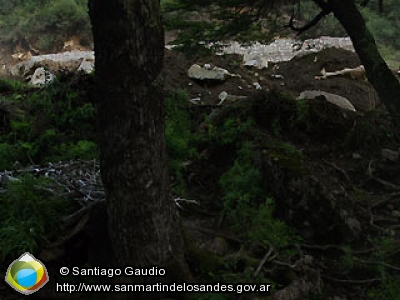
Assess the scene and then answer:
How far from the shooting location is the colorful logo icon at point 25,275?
2529 mm

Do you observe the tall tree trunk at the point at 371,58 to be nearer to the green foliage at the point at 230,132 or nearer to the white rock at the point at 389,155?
the white rock at the point at 389,155

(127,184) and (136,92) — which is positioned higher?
(136,92)

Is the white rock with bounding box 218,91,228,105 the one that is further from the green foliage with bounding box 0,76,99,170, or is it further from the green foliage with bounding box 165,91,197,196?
the green foliage with bounding box 0,76,99,170

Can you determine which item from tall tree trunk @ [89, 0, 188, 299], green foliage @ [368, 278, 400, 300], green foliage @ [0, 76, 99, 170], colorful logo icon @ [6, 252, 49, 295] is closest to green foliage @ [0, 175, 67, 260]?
colorful logo icon @ [6, 252, 49, 295]

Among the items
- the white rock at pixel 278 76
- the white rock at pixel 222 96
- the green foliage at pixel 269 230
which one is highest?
the green foliage at pixel 269 230

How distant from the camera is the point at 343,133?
5.77 meters

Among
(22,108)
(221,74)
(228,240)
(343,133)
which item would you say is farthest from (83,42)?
(228,240)

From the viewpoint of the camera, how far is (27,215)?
282 centimetres

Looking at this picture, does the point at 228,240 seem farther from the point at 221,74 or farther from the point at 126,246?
the point at 221,74

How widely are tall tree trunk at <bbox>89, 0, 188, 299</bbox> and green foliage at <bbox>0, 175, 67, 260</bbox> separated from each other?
509 millimetres

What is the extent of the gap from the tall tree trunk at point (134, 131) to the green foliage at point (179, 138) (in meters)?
1.85

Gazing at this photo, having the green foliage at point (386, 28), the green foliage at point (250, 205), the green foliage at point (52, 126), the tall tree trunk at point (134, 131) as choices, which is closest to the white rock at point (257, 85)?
the green foliage at point (52, 126)

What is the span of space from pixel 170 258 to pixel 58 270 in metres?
Answer: 0.71

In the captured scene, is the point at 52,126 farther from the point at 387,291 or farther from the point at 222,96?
the point at 222,96
